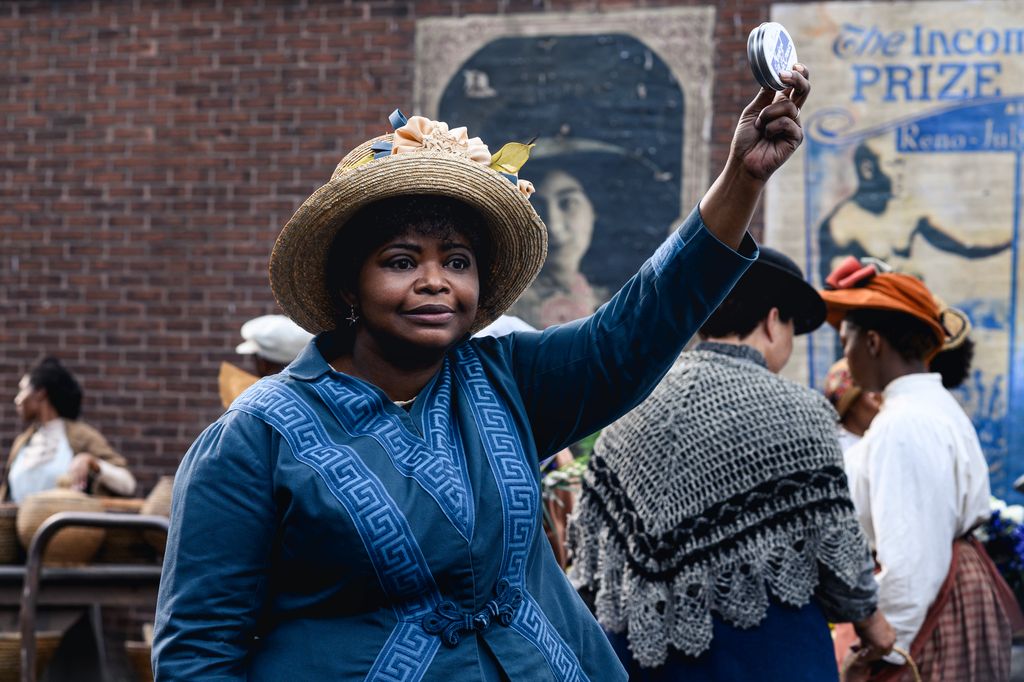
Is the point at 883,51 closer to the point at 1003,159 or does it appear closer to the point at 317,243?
the point at 1003,159

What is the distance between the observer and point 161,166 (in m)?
8.38

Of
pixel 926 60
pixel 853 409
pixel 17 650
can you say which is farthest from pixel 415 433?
pixel 926 60

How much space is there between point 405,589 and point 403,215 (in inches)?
24.7

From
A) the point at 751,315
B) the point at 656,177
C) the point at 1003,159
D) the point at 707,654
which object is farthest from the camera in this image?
the point at 656,177

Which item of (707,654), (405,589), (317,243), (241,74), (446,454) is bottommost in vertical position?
(707,654)

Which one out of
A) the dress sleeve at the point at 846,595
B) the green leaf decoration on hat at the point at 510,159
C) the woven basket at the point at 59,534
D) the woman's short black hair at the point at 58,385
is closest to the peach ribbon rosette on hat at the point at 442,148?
the green leaf decoration on hat at the point at 510,159

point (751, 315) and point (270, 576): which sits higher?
point (751, 315)

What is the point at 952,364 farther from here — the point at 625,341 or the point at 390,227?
the point at 390,227

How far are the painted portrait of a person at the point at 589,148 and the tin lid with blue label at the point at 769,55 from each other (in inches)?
220

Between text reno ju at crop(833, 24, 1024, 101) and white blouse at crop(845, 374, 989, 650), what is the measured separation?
3.71 meters

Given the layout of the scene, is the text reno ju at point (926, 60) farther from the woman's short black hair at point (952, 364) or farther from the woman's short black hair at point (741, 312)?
the woman's short black hair at point (741, 312)

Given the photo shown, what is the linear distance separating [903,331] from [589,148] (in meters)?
3.78

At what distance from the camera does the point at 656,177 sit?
25.2 ft

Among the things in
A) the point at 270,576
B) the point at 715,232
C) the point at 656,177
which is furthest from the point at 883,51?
the point at 270,576
